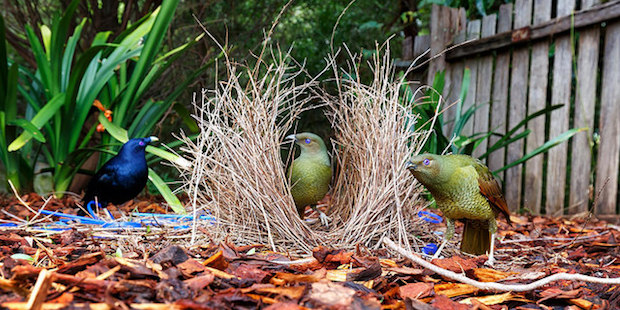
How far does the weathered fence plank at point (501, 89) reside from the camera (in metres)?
4.18

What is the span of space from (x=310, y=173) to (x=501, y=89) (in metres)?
A: 2.52

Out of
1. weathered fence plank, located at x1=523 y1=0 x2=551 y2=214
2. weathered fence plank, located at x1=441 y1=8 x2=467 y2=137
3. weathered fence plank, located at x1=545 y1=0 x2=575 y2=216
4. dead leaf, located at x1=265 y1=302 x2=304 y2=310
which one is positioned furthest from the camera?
weathered fence plank, located at x1=441 y1=8 x2=467 y2=137

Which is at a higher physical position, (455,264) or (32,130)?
(32,130)

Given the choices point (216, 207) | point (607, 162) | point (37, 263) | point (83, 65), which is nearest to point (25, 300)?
point (37, 263)

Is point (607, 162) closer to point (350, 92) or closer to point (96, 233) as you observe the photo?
point (350, 92)

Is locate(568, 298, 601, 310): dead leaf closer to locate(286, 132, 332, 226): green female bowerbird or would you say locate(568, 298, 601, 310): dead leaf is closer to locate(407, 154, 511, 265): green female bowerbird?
locate(407, 154, 511, 265): green female bowerbird

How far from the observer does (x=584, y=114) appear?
362cm

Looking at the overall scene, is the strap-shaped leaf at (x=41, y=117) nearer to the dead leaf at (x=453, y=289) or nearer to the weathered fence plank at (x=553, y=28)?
the dead leaf at (x=453, y=289)

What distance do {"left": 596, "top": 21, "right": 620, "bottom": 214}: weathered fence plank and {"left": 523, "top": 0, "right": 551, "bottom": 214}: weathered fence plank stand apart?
46 centimetres

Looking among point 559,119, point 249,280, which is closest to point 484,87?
point 559,119

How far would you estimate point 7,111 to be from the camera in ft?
11.3

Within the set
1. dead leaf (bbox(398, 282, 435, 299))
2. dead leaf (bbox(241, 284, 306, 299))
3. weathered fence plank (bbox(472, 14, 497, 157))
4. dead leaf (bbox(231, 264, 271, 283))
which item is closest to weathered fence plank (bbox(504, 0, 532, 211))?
weathered fence plank (bbox(472, 14, 497, 157))

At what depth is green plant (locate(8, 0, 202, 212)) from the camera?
333 centimetres

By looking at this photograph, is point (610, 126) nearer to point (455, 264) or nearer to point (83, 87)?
point (455, 264)
